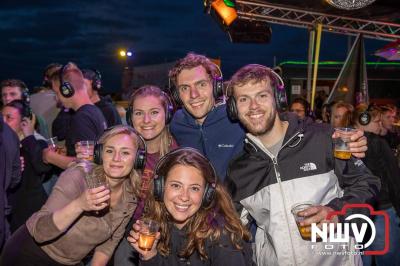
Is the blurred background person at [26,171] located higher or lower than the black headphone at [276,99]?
lower

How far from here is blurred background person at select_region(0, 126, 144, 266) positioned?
7.70ft

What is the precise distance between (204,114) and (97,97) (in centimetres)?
240

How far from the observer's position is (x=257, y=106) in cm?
256

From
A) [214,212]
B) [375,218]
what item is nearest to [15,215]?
[214,212]

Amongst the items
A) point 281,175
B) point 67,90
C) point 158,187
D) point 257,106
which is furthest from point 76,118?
point 281,175

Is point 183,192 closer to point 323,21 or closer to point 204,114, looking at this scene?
point 204,114

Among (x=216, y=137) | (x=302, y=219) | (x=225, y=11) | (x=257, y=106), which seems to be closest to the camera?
(x=302, y=219)

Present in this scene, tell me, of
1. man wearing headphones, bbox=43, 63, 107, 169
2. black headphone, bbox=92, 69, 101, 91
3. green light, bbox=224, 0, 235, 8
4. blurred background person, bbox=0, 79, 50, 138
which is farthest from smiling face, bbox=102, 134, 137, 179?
green light, bbox=224, 0, 235, 8

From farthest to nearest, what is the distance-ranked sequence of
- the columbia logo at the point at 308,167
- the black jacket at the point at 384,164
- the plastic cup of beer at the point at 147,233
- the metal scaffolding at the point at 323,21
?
the metal scaffolding at the point at 323,21, the black jacket at the point at 384,164, the columbia logo at the point at 308,167, the plastic cup of beer at the point at 147,233

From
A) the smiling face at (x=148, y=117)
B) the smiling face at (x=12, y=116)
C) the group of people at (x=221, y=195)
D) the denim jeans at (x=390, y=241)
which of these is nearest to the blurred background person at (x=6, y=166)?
the group of people at (x=221, y=195)

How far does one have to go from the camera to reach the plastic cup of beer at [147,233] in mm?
2320

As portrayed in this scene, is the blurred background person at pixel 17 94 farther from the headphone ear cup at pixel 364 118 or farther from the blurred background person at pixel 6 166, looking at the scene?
the headphone ear cup at pixel 364 118

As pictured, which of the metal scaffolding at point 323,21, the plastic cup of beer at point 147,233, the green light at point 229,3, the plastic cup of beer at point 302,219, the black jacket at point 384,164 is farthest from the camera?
the metal scaffolding at point 323,21

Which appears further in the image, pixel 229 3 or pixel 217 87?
pixel 229 3
